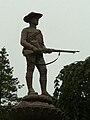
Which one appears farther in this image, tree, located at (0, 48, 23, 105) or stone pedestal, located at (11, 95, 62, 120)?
tree, located at (0, 48, 23, 105)

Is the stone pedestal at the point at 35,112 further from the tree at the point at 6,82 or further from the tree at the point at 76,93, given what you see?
the tree at the point at 6,82

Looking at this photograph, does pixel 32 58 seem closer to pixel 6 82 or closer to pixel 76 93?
pixel 76 93

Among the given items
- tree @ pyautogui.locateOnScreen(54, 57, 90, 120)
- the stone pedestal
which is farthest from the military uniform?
tree @ pyautogui.locateOnScreen(54, 57, 90, 120)

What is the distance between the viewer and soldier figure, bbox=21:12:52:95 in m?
10.4

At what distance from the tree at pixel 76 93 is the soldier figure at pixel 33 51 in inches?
350

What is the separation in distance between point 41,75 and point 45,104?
970 mm

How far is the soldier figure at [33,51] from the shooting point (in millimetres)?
10422

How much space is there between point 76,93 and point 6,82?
1423cm

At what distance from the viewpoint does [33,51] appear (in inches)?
409

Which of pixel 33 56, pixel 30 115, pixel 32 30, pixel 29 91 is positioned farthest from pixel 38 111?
pixel 32 30

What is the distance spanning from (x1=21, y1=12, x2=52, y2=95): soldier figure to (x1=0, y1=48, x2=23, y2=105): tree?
2174cm

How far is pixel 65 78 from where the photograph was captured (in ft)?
70.4

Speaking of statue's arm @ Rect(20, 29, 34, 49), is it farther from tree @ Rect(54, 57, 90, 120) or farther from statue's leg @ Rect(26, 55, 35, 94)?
tree @ Rect(54, 57, 90, 120)

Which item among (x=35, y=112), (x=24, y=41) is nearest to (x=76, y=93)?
(x=24, y=41)
